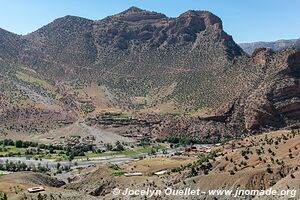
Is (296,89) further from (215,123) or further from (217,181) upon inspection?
(217,181)

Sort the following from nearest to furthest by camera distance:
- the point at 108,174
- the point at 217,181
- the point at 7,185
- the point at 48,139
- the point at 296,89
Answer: the point at 217,181, the point at 7,185, the point at 108,174, the point at 296,89, the point at 48,139

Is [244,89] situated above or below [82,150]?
above

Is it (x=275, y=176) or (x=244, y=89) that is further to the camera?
(x=244, y=89)

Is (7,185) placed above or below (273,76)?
below

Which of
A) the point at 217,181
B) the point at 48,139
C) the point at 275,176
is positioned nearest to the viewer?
the point at 275,176

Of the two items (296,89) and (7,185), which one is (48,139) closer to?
(296,89)

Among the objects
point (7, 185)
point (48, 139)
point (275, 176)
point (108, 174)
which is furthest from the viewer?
point (48, 139)

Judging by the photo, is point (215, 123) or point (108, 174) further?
point (215, 123)

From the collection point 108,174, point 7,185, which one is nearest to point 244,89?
point 108,174

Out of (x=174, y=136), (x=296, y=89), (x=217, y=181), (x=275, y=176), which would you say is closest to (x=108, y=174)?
(x=217, y=181)
